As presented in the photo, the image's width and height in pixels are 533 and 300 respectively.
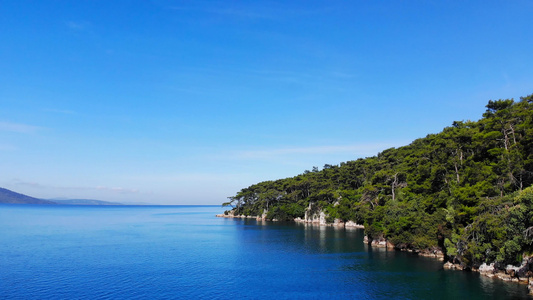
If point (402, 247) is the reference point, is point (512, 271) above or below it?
above

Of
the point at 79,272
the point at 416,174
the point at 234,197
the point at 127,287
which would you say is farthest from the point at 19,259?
the point at 234,197

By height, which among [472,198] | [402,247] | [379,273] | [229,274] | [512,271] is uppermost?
[472,198]

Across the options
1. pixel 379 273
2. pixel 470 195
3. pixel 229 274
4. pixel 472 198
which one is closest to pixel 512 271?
pixel 472 198

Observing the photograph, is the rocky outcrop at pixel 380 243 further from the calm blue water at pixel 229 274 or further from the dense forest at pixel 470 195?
the calm blue water at pixel 229 274

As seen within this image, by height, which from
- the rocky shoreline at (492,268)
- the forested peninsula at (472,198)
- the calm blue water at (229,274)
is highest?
the forested peninsula at (472,198)

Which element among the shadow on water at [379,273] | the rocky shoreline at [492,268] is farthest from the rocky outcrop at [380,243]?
the shadow on water at [379,273]

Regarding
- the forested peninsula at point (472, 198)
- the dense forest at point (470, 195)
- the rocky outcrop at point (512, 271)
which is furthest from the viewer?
the dense forest at point (470, 195)

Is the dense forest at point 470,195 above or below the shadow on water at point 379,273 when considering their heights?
above

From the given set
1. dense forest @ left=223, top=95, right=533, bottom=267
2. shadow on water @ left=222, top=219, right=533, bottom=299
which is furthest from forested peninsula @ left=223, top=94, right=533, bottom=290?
shadow on water @ left=222, top=219, right=533, bottom=299

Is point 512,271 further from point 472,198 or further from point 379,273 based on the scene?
point 379,273

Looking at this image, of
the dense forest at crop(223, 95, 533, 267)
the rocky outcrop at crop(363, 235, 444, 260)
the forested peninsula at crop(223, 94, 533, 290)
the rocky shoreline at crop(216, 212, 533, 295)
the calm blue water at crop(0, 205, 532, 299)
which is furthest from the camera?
the rocky outcrop at crop(363, 235, 444, 260)

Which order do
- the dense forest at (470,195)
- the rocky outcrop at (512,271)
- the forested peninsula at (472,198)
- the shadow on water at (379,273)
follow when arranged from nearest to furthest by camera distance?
the rocky outcrop at (512,271) → the shadow on water at (379,273) → the forested peninsula at (472,198) → the dense forest at (470,195)

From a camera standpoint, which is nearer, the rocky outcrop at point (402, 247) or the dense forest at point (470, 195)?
the dense forest at point (470, 195)

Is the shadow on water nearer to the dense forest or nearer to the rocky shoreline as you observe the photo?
the rocky shoreline
